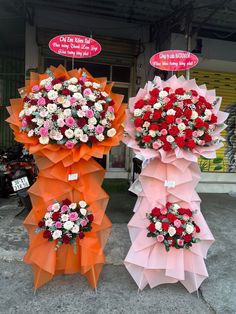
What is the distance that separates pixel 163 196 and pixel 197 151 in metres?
0.56

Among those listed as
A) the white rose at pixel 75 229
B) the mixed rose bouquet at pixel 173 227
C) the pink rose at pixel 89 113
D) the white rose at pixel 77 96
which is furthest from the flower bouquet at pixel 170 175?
the white rose at pixel 75 229

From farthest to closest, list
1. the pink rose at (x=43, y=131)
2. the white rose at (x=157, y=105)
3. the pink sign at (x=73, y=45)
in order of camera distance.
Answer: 1. the pink sign at (x=73, y=45)
2. the white rose at (x=157, y=105)
3. the pink rose at (x=43, y=131)

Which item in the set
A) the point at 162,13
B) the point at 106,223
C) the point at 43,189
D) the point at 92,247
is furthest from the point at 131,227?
the point at 162,13

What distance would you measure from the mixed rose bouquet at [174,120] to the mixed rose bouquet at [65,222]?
869 mm

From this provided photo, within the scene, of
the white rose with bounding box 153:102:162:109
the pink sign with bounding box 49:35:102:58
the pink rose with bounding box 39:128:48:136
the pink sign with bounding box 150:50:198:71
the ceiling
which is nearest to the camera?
the pink rose with bounding box 39:128:48:136

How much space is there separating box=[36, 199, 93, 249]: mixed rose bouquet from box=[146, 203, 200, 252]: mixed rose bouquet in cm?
62

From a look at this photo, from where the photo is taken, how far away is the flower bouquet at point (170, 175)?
2.77 m

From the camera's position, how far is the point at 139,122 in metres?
2.82

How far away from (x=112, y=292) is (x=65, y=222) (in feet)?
2.94

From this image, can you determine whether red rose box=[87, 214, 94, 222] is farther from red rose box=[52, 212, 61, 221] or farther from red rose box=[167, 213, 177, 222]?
red rose box=[167, 213, 177, 222]

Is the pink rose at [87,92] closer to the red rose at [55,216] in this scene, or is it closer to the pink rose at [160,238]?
the red rose at [55,216]

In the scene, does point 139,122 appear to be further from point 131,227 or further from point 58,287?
point 58,287

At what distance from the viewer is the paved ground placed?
2.71m

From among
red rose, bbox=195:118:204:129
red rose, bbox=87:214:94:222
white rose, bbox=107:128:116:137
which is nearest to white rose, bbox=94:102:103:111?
white rose, bbox=107:128:116:137
